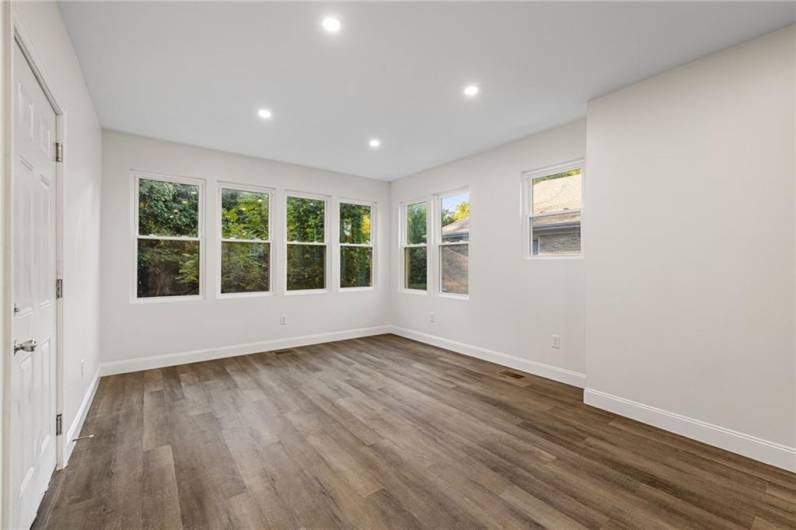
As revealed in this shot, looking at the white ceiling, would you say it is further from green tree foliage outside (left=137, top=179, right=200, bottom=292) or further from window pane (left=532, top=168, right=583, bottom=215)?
green tree foliage outside (left=137, top=179, right=200, bottom=292)

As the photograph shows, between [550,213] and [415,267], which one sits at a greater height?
[550,213]

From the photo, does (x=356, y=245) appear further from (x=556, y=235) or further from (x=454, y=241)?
(x=556, y=235)

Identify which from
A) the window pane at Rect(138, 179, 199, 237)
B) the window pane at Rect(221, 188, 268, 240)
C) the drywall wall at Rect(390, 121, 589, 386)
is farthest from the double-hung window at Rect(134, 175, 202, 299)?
the drywall wall at Rect(390, 121, 589, 386)

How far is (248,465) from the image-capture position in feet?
7.51

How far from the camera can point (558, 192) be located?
4012mm

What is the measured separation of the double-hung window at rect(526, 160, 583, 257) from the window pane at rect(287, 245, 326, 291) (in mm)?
3222

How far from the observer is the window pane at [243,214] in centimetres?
492

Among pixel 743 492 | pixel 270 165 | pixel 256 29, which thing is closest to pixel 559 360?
pixel 743 492

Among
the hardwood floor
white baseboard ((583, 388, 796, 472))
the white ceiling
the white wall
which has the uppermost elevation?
the white ceiling

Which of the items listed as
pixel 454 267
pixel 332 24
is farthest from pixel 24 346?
pixel 454 267

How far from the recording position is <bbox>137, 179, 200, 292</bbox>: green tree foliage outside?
4355 mm

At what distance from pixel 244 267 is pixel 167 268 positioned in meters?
0.92

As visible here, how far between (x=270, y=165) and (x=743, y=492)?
5.70m

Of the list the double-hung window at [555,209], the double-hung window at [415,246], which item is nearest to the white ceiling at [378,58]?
the double-hung window at [555,209]
